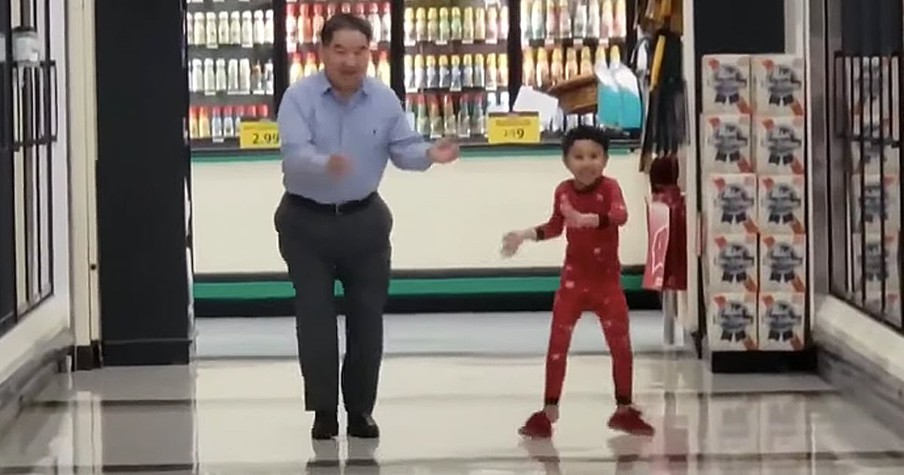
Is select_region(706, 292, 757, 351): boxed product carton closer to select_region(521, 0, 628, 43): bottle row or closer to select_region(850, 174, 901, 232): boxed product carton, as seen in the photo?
select_region(850, 174, 901, 232): boxed product carton

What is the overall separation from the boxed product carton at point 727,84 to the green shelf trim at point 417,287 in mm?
3007

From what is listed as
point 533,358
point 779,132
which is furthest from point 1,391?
point 779,132

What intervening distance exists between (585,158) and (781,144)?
64.0 inches

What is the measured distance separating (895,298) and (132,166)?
368cm

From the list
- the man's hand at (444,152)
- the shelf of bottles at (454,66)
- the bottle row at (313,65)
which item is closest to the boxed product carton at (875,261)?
the man's hand at (444,152)

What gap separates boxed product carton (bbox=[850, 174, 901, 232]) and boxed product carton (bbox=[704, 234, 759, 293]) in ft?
1.53

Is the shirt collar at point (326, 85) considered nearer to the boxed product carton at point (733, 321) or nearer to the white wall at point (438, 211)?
the boxed product carton at point (733, 321)

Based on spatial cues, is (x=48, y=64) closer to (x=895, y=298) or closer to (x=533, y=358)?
(x=533, y=358)

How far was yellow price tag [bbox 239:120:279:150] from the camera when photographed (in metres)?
10.4

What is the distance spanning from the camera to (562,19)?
11094 millimetres

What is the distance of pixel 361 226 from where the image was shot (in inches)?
237

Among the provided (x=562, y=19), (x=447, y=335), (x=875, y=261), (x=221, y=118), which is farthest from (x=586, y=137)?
(x=221, y=118)

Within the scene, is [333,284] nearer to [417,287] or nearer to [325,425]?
[325,425]

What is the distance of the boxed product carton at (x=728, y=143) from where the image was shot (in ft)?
24.5
